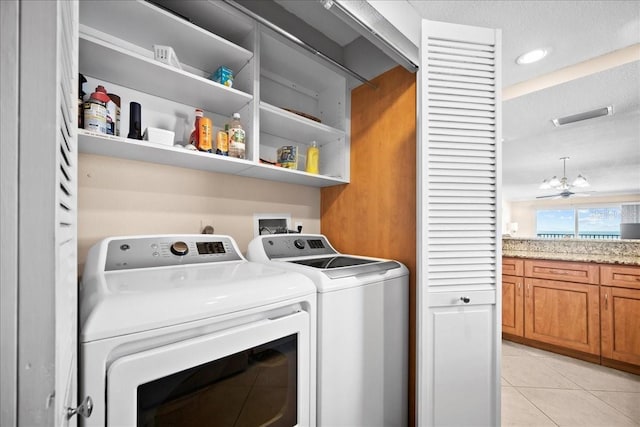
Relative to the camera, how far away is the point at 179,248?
1281mm

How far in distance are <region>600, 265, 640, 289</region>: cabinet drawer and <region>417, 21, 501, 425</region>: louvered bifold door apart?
1918mm

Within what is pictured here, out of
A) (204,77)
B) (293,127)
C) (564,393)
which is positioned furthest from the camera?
(564,393)

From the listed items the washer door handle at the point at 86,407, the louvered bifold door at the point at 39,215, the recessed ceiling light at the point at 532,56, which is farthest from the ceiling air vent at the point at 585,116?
the washer door handle at the point at 86,407

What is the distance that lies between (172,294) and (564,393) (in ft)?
9.44

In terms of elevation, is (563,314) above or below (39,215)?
below

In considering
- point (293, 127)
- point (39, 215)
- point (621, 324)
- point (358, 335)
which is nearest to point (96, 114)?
point (39, 215)

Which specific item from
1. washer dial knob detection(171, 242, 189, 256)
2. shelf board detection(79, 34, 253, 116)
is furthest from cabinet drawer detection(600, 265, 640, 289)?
washer dial knob detection(171, 242, 189, 256)

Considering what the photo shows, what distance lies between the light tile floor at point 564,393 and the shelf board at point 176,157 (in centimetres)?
213

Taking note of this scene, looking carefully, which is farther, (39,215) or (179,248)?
(179,248)

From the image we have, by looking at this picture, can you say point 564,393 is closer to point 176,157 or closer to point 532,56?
point 532,56

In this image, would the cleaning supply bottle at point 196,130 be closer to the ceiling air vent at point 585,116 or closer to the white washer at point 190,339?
the white washer at point 190,339

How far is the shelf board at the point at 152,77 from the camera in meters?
1.12

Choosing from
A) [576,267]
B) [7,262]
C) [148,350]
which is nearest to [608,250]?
[576,267]

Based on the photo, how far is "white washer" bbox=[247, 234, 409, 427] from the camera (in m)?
1.18
